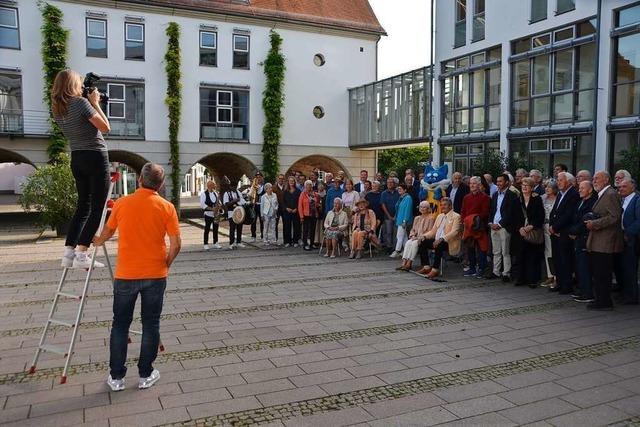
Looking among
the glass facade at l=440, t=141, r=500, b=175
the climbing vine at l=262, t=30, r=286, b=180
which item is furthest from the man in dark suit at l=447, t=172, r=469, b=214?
the climbing vine at l=262, t=30, r=286, b=180

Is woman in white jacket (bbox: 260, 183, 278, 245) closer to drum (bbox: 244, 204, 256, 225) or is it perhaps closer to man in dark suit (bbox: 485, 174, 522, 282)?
drum (bbox: 244, 204, 256, 225)

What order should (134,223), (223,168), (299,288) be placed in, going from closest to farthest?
1. (134,223)
2. (299,288)
3. (223,168)

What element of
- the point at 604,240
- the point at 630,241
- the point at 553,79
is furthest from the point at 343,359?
the point at 553,79

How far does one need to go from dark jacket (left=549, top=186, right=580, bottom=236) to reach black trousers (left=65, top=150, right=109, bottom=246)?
6891 mm

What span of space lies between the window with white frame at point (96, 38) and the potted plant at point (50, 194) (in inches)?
435

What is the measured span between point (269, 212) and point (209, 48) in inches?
638

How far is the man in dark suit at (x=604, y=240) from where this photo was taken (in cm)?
791

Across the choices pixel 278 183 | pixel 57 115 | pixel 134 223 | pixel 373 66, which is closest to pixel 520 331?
pixel 134 223

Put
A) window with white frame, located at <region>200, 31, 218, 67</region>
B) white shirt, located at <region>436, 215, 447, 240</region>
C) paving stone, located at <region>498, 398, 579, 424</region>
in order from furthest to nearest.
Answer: window with white frame, located at <region>200, 31, 218, 67</region>, white shirt, located at <region>436, 215, 447, 240</region>, paving stone, located at <region>498, 398, 579, 424</region>

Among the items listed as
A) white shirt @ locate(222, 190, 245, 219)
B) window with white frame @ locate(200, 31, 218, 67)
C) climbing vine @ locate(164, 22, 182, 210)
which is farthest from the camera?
window with white frame @ locate(200, 31, 218, 67)

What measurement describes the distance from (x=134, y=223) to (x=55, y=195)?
14101mm

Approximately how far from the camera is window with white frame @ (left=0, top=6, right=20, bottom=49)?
24.8 metres

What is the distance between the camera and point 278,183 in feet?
53.5

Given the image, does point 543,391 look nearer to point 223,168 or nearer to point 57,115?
point 57,115
